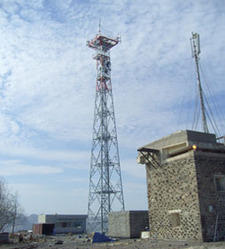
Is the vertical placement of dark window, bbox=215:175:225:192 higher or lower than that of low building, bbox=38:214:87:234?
higher

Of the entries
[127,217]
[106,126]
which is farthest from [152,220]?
[106,126]

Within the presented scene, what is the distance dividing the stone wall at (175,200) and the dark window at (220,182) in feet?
6.50

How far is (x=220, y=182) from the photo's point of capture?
70.9 ft

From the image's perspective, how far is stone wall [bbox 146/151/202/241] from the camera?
20.5 m

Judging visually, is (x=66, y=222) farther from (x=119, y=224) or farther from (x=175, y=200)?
(x=175, y=200)

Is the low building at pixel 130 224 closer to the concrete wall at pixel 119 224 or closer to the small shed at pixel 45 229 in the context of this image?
the concrete wall at pixel 119 224

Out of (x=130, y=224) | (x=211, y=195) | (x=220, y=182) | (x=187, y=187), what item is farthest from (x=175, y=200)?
(x=130, y=224)

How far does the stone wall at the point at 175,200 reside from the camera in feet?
67.1

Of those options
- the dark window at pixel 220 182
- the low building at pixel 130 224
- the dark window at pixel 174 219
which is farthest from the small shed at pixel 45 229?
the dark window at pixel 220 182

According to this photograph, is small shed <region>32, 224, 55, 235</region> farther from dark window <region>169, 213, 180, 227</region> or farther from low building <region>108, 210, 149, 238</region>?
dark window <region>169, 213, 180, 227</region>

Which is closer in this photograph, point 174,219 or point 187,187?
point 187,187

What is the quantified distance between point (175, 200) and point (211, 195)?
2.66 metres

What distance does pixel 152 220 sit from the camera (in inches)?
953

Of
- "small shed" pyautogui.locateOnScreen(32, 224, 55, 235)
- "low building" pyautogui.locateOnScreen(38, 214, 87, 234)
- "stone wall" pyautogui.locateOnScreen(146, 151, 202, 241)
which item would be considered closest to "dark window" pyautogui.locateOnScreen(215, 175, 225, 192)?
"stone wall" pyautogui.locateOnScreen(146, 151, 202, 241)
